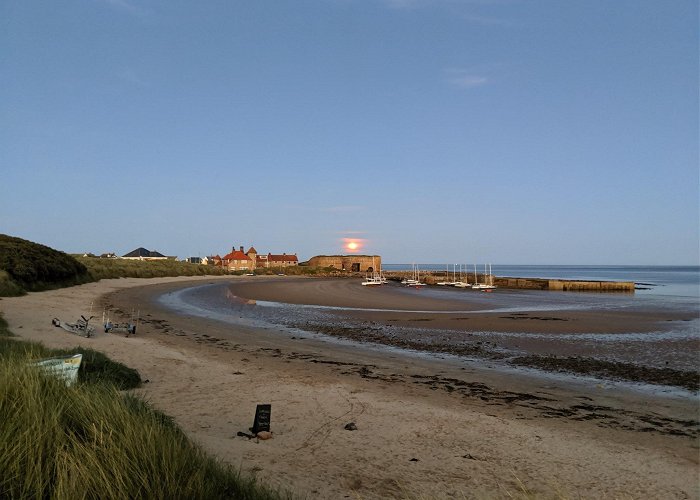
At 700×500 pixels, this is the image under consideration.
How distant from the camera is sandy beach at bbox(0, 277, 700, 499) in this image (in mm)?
5938

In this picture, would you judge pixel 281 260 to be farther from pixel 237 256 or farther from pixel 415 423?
pixel 415 423

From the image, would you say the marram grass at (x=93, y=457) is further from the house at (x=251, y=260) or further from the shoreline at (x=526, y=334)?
the house at (x=251, y=260)

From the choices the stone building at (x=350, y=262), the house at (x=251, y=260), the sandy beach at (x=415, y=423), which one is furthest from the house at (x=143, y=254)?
the sandy beach at (x=415, y=423)

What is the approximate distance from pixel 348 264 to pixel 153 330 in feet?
380

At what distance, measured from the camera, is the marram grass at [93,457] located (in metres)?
3.61

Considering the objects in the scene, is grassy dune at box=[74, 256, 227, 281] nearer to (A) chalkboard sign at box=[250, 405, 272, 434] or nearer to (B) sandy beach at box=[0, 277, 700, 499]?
(B) sandy beach at box=[0, 277, 700, 499]

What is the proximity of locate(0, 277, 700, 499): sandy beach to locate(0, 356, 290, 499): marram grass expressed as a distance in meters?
1.46

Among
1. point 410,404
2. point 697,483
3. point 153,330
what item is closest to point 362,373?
point 410,404

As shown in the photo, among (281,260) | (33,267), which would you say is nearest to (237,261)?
(281,260)

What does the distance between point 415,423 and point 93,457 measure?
5.45 meters

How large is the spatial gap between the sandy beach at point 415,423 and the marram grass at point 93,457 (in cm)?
146

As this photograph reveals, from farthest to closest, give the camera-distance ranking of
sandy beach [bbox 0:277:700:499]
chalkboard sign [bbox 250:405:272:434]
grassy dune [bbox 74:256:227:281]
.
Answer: grassy dune [bbox 74:256:227:281], chalkboard sign [bbox 250:405:272:434], sandy beach [bbox 0:277:700:499]

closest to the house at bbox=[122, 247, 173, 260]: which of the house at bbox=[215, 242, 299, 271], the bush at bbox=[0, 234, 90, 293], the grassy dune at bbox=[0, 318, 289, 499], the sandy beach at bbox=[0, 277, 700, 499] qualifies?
the house at bbox=[215, 242, 299, 271]

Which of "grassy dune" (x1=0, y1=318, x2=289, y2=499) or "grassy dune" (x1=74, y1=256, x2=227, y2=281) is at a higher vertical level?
"grassy dune" (x1=74, y1=256, x2=227, y2=281)
